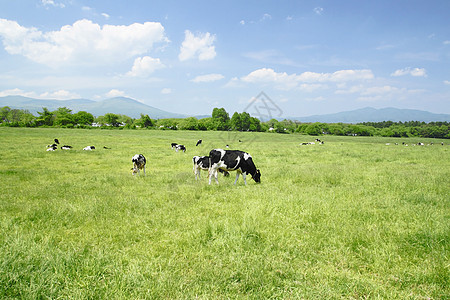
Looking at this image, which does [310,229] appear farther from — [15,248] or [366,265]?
[15,248]

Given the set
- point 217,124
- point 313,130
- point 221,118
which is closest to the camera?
point 217,124

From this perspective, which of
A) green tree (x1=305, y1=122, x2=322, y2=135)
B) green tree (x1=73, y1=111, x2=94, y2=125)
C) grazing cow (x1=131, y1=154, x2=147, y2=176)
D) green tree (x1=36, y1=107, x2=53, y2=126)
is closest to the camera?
→ grazing cow (x1=131, y1=154, x2=147, y2=176)

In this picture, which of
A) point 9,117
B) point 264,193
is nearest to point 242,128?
point 264,193

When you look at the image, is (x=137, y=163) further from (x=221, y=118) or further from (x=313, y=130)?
(x=313, y=130)

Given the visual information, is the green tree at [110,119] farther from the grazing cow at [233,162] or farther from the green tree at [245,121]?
the grazing cow at [233,162]

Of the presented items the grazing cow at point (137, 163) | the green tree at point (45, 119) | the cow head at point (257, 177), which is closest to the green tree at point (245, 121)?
the grazing cow at point (137, 163)

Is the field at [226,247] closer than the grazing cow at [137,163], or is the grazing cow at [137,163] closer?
the field at [226,247]

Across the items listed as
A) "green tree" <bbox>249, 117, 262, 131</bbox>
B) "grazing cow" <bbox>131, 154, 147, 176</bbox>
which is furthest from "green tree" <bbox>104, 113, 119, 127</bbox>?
"grazing cow" <bbox>131, 154, 147, 176</bbox>

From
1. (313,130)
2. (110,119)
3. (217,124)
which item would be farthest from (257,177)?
(110,119)

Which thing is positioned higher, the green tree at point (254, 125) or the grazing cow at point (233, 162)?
the green tree at point (254, 125)

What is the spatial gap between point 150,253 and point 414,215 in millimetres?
6407

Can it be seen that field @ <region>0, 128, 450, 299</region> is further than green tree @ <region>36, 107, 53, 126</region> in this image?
No

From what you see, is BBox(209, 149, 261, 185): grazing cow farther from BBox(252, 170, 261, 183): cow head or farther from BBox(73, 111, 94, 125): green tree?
BBox(73, 111, 94, 125): green tree

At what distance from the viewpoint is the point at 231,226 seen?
4785 mm
